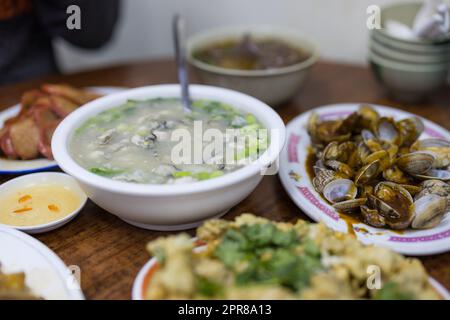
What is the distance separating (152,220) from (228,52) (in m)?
1.43

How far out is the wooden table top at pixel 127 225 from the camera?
1.55m

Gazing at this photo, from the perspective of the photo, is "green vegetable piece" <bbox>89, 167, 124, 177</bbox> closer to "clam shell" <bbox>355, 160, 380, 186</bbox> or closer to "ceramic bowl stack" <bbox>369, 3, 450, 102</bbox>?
"clam shell" <bbox>355, 160, 380, 186</bbox>

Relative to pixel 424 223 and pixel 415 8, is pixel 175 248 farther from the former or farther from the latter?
pixel 415 8

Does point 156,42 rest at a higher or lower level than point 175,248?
lower

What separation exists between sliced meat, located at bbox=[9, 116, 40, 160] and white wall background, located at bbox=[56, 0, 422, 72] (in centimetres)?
161

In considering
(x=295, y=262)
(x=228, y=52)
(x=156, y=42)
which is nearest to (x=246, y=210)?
(x=295, y=262)

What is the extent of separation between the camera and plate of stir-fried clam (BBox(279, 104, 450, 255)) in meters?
1.62

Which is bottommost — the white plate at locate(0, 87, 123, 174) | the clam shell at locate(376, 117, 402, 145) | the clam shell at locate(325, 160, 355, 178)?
the white plate at locate(0, 87, 123, 174)

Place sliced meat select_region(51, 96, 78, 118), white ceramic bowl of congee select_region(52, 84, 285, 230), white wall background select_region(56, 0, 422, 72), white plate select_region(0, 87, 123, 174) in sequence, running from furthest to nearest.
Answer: white wall background select_region(56, 0, 422, 72)
sliced meat select_region(51, 96, 78, 118)
white plate select_region(0, 87, 123, 174)
white ceramic bowl of congee select_region(52, 84, 285, 230)

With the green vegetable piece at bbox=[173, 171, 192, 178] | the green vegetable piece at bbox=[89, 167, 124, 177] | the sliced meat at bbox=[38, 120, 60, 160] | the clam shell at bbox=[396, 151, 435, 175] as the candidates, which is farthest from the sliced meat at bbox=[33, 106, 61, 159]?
the clam shell at bbox=[396, 151, 435, 175]

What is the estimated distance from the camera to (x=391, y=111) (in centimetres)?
240

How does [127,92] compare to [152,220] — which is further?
[127,92]

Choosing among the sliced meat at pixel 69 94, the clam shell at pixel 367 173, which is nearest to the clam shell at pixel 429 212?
the clam shell at pixel 367 173

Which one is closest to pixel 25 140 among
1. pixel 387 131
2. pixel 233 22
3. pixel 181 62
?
pixel 181 62
